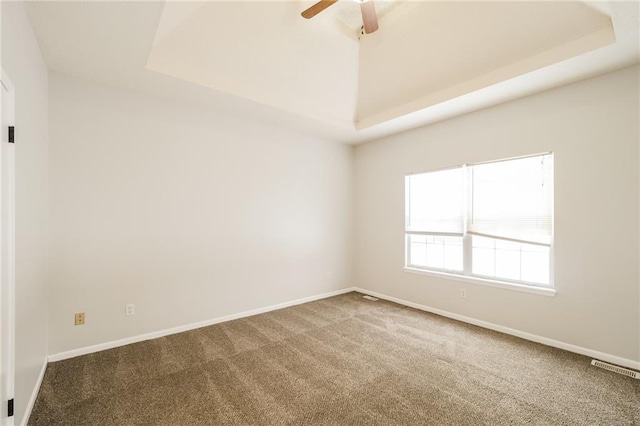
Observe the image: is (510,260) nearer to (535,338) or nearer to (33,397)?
(535,338)

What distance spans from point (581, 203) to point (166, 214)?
4344 millimetres

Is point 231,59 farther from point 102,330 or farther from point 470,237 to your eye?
point 470,237

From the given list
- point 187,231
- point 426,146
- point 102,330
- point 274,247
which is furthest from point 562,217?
point 102,330

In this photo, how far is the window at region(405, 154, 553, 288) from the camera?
9.96 feet

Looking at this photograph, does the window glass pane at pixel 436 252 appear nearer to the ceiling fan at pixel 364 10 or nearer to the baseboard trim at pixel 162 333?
the baseboard trim at pixel 162 333

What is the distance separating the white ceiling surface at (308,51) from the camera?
2133 mm

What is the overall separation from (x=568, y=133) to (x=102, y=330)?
510 centimetres

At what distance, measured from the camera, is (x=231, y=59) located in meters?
2.83

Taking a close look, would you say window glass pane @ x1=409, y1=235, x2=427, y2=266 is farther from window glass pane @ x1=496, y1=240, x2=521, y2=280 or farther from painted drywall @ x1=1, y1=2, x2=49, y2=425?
painted drywall @ x1=1, y1=2, x2=49, y2=425

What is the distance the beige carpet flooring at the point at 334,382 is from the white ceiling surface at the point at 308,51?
268cm

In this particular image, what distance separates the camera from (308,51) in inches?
120

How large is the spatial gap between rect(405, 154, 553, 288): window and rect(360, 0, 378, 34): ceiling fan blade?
2.14 meters

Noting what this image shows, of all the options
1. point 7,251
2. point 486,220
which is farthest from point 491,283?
point 7,251

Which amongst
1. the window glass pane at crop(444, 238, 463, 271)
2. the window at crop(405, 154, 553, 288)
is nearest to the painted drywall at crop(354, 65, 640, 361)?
the window at crop(405, 154, 553, 288)
